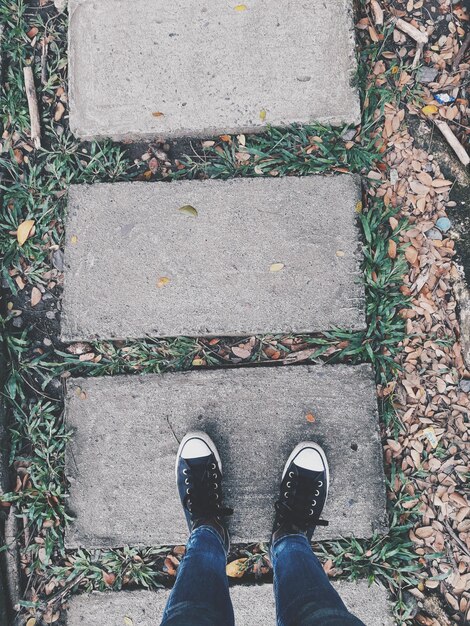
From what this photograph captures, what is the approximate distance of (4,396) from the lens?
2543 mm

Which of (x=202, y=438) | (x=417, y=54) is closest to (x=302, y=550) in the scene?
(x=202, y=438)

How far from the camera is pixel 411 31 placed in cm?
258

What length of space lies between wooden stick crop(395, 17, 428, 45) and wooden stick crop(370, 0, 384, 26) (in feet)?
0.26

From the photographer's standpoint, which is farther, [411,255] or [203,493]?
[411,255]

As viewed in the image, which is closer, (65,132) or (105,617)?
(105,617)

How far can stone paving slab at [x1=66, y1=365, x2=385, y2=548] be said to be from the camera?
2443 millimetres

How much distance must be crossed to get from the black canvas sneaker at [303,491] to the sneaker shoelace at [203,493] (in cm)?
25

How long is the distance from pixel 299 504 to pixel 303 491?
0.19 feet

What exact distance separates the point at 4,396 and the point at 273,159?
5.72 feet

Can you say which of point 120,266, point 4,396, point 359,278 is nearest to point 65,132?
point 120,266

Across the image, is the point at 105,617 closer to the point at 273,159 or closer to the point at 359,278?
the point at 359,278

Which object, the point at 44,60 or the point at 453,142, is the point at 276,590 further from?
the point at 44,60

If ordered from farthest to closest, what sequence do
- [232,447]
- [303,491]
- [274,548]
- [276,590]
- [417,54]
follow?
[417,54], [232,447], [303,491], [274,548], [276,590]

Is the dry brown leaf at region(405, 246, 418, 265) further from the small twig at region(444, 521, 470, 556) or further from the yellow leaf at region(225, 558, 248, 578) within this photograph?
the yellow leaf at region(225, 558, 248, 578)
